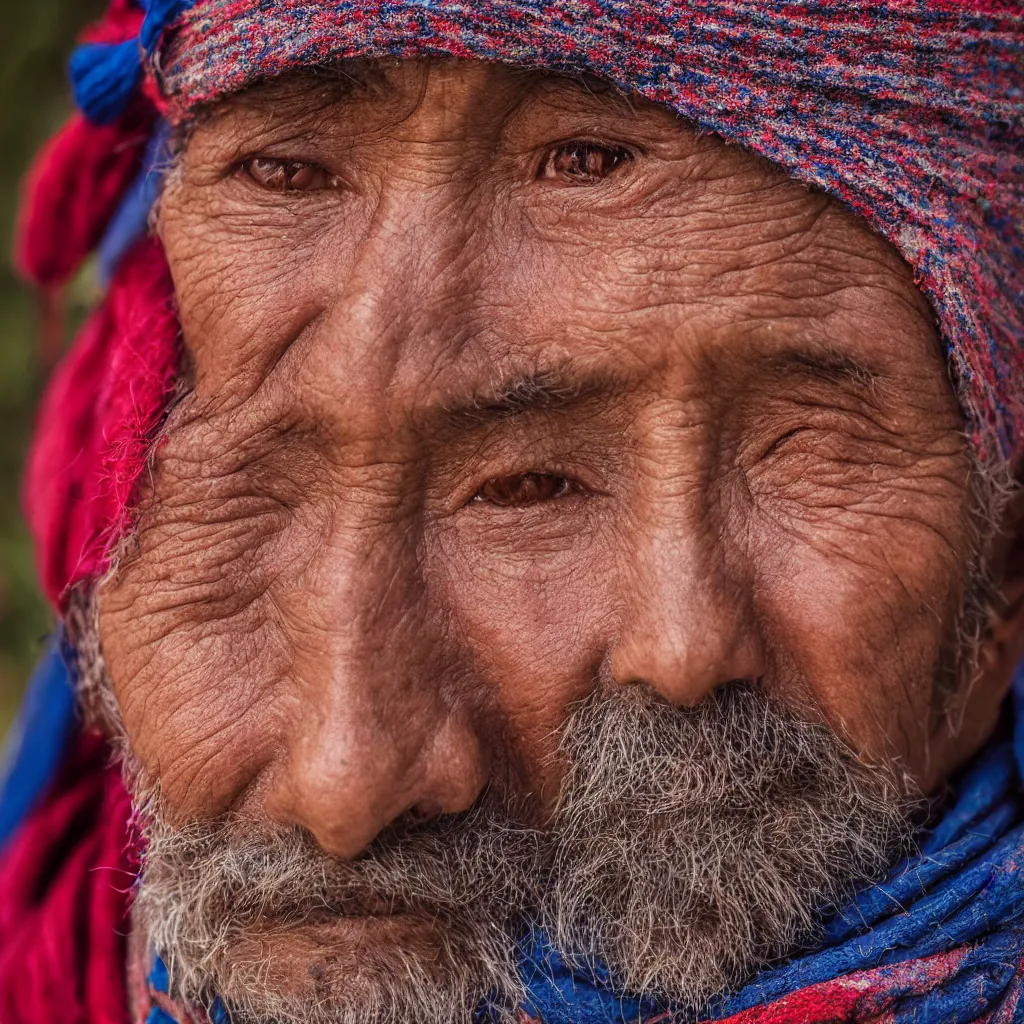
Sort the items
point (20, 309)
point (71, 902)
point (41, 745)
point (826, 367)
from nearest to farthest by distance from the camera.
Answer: point (826, 367)
point (71, 902)
point (41, 745)
point (20, 309)

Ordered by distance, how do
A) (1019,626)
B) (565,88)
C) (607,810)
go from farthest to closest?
(1019,626) → (607,810) → (565,88)

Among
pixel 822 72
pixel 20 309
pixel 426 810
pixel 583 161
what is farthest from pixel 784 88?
pixel 20 309

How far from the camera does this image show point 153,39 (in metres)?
1.70

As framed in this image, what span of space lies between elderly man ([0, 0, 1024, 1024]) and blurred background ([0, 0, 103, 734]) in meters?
1.90

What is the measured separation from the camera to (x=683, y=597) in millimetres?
1595

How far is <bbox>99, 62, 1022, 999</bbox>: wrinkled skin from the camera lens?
61.6 inches

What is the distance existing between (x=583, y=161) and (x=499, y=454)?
1.27 feet

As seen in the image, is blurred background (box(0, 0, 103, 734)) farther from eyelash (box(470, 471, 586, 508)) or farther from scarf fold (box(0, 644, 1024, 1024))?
eyelash (box(470, 471, 586, 508))

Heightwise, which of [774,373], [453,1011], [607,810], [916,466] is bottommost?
[453,1011]

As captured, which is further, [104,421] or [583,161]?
[104,421]

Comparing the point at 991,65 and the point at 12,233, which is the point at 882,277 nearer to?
the point at 991,65

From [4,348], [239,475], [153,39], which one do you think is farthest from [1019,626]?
[4,348]

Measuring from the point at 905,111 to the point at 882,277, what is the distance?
20cm

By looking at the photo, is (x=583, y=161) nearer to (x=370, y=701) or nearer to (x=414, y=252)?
(x=414, y=252)
